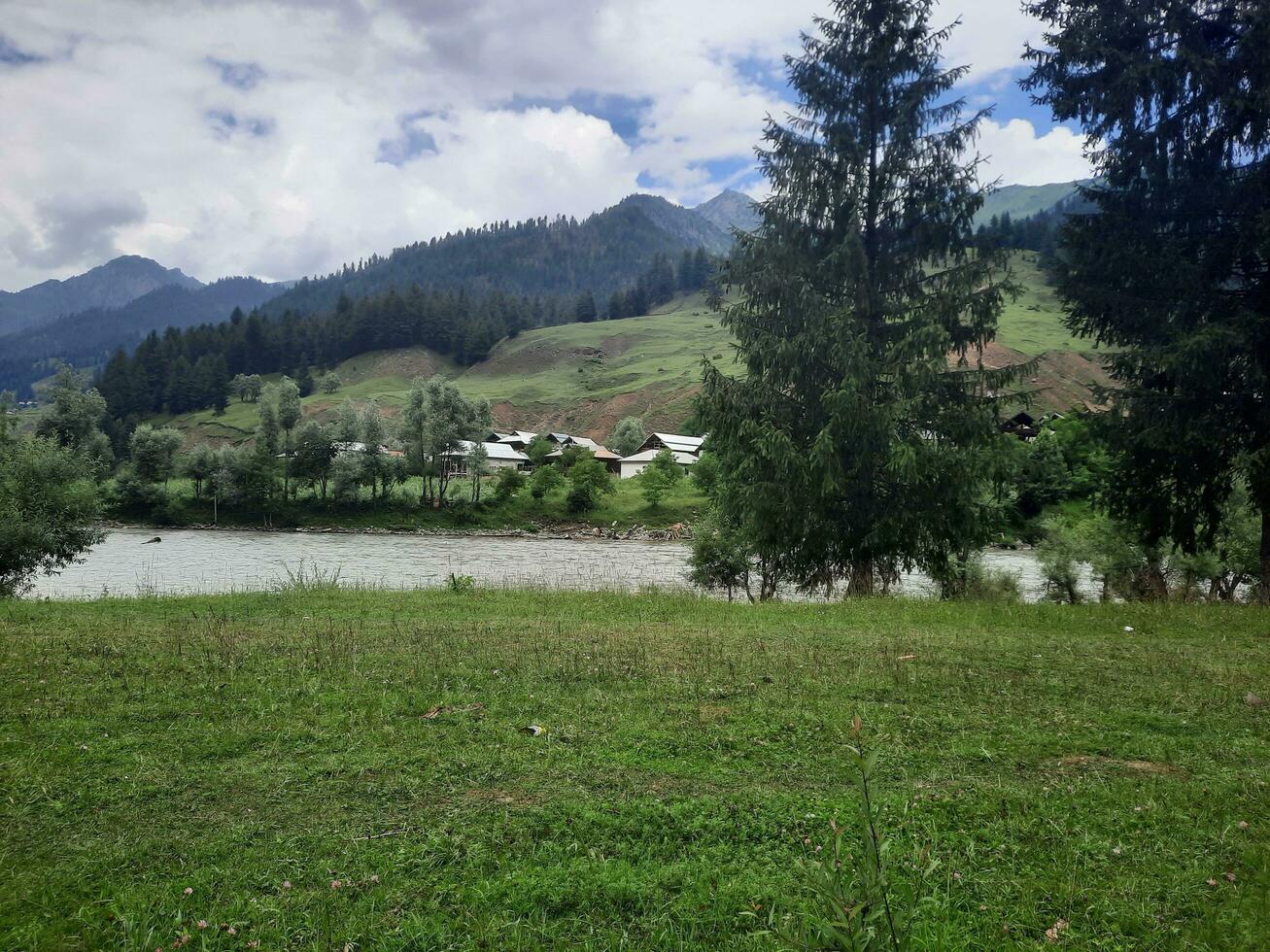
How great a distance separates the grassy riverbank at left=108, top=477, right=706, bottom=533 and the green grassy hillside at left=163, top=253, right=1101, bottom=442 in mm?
34357

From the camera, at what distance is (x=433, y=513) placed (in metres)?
71.1

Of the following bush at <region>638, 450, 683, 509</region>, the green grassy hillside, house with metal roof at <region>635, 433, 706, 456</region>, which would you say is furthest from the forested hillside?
bush at <region>638, 450, 683, 509</region>

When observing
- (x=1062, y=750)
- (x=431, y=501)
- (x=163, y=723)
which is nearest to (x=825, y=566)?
(x=1062, y=750)

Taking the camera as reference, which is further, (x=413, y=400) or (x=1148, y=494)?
(x=413, y=400)

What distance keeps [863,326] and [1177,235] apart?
22.0 ft

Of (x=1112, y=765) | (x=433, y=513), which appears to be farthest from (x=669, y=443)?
(x=1112, y=765)

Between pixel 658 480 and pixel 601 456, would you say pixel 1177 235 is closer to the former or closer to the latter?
pixel 658 480

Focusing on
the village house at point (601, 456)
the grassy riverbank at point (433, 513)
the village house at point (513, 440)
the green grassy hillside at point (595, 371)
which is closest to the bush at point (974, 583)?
the grassy riverbank at point (433, 513)

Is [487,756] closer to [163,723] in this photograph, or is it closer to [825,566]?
[163,723]

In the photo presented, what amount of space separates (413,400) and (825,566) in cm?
6153

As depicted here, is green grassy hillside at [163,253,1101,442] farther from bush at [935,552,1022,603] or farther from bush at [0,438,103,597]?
bush at [935,552,1022,603]

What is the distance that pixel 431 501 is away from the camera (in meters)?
72.7

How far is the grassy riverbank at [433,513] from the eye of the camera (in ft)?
224

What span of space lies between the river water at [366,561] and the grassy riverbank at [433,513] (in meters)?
3.48
